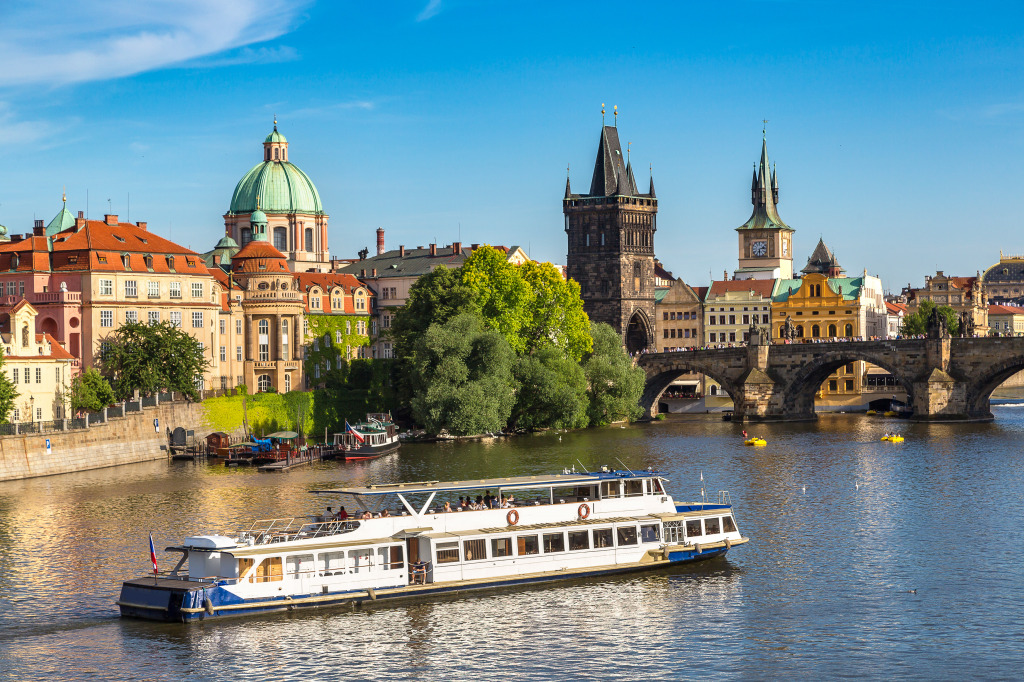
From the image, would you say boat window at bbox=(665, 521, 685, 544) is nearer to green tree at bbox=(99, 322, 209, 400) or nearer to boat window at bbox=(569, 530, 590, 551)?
boat window at bbox=(569, 530, 590, 551)

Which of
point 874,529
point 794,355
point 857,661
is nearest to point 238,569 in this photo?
point 857,661

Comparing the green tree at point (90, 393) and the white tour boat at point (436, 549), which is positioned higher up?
the green tree at point (90, 393)

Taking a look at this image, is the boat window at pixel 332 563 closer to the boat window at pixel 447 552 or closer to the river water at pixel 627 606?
the river water at pixel 627 606

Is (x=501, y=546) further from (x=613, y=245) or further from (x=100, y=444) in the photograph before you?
(x=613, y=245)

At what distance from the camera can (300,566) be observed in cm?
5238

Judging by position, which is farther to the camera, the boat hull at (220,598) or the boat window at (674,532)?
the boat window at (674,532)

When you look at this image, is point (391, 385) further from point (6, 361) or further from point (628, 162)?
point (628, 162)

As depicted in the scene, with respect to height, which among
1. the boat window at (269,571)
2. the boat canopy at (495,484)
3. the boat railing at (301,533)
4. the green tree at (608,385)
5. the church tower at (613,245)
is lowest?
the boat window at (269,571)

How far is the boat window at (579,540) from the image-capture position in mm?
57281

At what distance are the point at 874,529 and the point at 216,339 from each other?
69.2m

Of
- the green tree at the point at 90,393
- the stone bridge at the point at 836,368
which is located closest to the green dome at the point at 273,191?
the stone bridge at the point at 836,368

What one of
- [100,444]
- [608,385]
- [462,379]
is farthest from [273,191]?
[100,444]

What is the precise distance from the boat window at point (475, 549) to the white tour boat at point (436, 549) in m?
0.05

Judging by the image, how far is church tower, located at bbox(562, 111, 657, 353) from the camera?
182500mm
